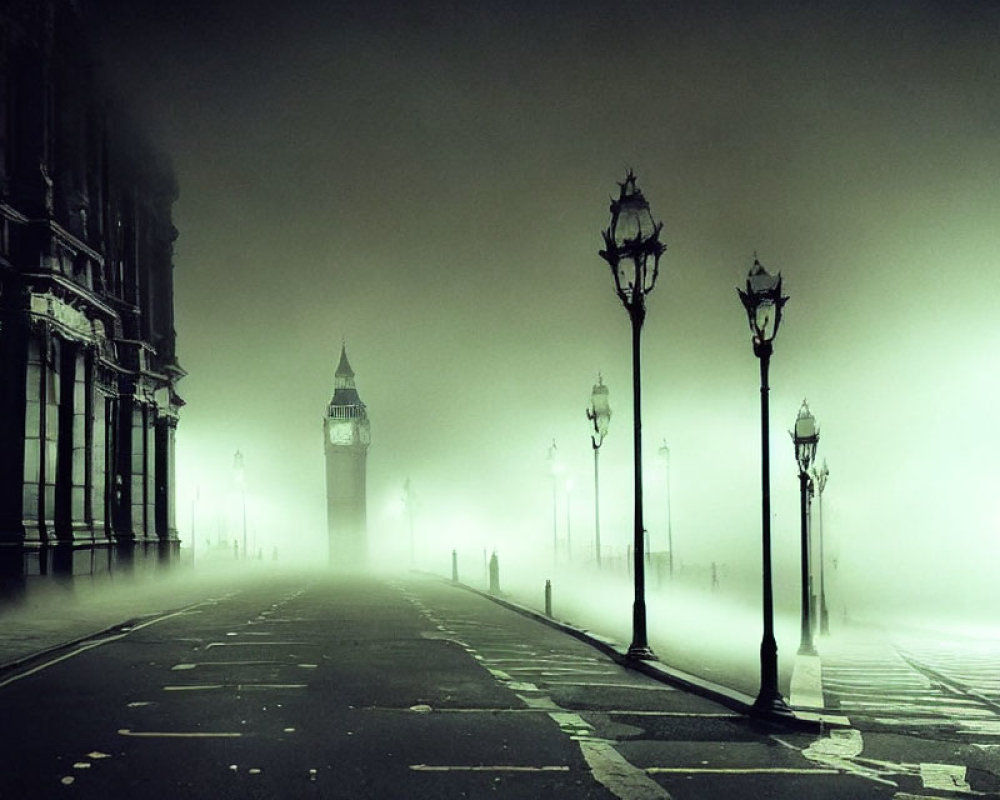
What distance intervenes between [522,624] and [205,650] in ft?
34.3

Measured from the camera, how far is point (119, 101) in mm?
49594

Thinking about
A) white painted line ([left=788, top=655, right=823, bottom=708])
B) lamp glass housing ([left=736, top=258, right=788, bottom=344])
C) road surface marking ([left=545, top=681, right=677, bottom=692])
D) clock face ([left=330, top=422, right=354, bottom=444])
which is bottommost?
white painted line ([left=788, top=655, right=823, bottom=708])

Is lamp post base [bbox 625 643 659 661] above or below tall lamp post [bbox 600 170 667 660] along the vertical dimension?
below

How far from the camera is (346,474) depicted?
138250mm

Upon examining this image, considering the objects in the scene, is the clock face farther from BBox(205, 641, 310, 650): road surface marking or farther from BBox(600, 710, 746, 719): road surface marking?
BBox(600, 710, 746, 719): road surface marking

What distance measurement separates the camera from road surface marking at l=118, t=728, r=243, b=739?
11844 millimetres

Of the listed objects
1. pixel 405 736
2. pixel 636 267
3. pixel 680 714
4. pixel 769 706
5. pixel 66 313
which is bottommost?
pixel 680 714

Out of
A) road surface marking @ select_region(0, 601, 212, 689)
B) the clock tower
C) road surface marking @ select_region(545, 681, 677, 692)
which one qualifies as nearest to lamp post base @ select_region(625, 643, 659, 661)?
road surface marking @ select_region(545, 681, 677, 692)

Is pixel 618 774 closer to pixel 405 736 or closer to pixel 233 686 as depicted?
pixel 405 736

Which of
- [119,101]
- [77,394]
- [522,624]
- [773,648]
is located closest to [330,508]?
[119,101]

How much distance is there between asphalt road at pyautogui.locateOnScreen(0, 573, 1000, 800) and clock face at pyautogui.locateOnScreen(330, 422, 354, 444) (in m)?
119

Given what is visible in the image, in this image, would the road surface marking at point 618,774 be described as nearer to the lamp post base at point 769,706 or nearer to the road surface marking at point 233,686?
the lamp post base at point 769,706

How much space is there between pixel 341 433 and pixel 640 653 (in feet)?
403

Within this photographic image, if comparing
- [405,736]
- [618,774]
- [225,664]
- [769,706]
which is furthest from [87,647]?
[618,774]
